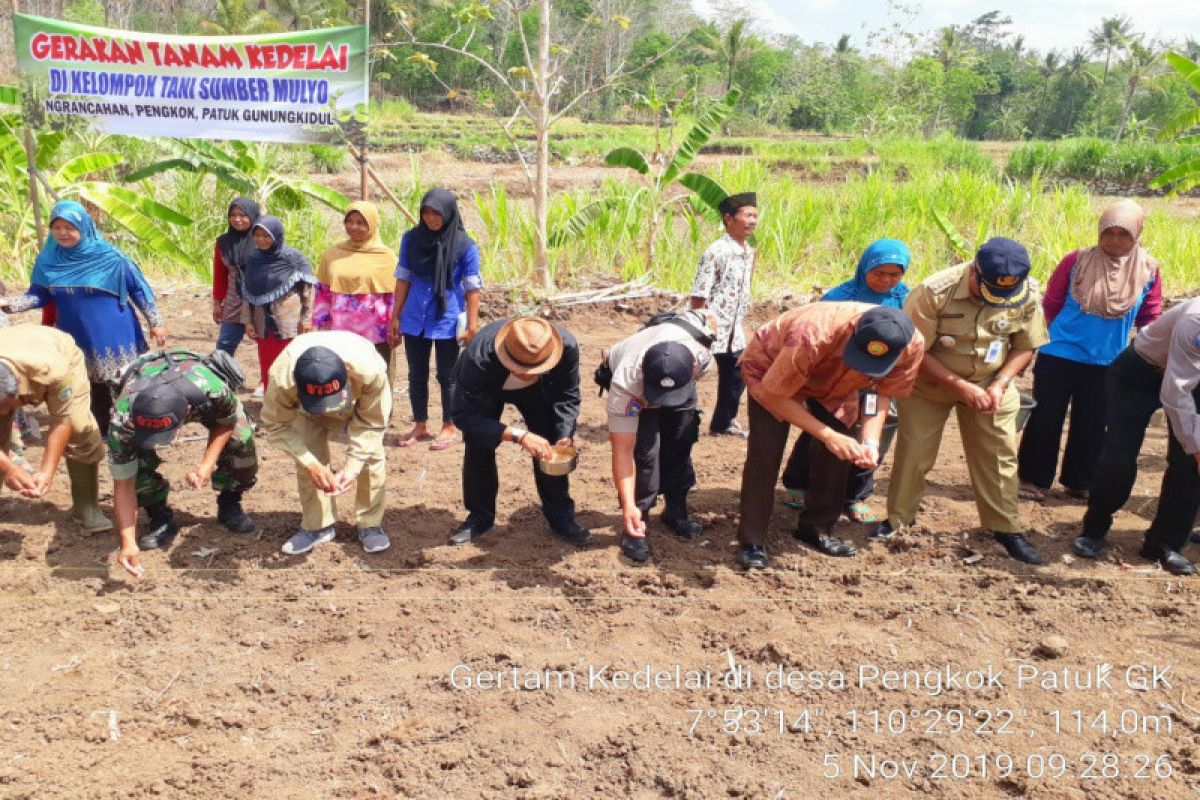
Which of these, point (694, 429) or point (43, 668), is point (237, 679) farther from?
point (694, 429)

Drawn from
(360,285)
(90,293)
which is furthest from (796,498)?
(90,293)

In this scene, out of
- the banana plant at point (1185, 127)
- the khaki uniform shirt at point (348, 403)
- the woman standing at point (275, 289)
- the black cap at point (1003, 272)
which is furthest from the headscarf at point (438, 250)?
the banana plant at point (1185, 127)

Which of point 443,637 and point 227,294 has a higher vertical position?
point 227,294

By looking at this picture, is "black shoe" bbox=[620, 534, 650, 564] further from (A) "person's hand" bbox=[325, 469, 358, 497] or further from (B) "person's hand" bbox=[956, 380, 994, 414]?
(B) "person's hand" bbox=[956, 380, 994, 414]

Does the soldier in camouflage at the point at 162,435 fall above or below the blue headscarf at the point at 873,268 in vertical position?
below

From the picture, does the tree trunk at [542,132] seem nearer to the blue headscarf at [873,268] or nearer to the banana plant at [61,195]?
the banana plant at [61,195]

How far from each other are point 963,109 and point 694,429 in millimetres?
36824

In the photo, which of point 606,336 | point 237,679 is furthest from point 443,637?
point 606,336

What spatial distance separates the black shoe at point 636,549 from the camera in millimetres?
3777

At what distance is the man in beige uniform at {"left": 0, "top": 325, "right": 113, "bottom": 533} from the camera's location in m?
3.27

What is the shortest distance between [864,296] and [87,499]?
3436 millimetres

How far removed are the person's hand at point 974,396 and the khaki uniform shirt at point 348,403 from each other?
2226 millimetres

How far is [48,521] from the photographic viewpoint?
402cm

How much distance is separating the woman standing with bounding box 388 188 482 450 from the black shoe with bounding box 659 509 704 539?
1.46 metres
